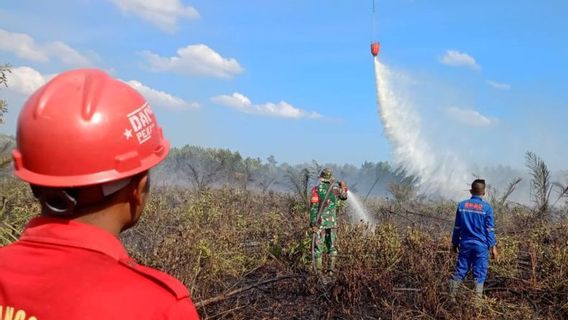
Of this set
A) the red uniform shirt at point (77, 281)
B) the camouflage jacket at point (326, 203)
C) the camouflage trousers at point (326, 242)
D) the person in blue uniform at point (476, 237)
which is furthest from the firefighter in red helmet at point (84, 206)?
the camouflage jacket at point (326, 203)

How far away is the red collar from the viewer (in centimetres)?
111

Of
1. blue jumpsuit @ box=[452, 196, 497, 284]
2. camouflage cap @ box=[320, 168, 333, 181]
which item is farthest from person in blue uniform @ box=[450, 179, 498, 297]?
camouflage cap @ box=[320, 168, 333, 181]

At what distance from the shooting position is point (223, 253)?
23.3 feet

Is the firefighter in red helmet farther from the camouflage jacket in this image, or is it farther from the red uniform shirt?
the camouflage jacket

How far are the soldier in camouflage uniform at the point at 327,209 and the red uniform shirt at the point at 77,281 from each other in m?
6.70

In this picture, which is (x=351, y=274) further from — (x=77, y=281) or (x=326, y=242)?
(x=77, y=281)

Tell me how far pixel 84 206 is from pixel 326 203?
7009mm

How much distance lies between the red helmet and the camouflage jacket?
6.80 m

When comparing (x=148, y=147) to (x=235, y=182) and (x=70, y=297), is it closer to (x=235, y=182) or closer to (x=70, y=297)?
(x=70, y=297)

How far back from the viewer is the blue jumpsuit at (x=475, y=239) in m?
6.33

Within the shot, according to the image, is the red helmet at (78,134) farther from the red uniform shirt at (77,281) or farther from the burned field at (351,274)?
the burned field at (351,274)

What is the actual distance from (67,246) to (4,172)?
4.54m

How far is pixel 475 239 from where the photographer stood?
6.41m

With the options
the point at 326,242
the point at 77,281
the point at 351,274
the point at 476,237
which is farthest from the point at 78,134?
the point at 326,242
